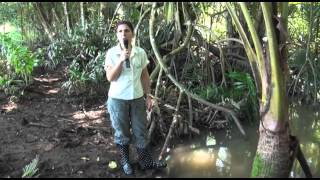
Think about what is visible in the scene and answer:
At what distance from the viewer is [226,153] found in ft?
19.1

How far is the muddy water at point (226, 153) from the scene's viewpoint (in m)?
5.15

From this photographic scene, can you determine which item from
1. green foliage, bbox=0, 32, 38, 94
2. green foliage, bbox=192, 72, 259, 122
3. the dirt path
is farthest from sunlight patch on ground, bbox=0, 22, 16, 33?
green foliage, bbox=192, 72, 259, 122

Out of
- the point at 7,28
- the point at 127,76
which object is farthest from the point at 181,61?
the point at 7,28

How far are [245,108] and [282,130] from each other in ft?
8.35

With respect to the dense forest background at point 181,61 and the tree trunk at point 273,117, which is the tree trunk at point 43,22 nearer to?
the dense forest background at point 181,61

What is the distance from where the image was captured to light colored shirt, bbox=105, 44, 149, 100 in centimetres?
459

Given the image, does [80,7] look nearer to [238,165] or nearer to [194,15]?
[194,15]

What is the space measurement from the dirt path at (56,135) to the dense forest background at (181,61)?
243mm

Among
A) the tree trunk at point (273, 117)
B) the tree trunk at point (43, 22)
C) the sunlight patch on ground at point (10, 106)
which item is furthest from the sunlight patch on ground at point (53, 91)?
the tree trunk at point (273, 117)

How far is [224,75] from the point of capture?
23.1ft

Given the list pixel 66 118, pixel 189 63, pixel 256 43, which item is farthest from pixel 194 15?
pixel 256 43

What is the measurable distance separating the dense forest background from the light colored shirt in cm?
83

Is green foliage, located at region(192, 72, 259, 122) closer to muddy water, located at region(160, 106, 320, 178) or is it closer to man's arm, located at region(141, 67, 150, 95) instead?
muddy water, located at region(160, 106, 320, 178)

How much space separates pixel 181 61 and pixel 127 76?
2.99m
